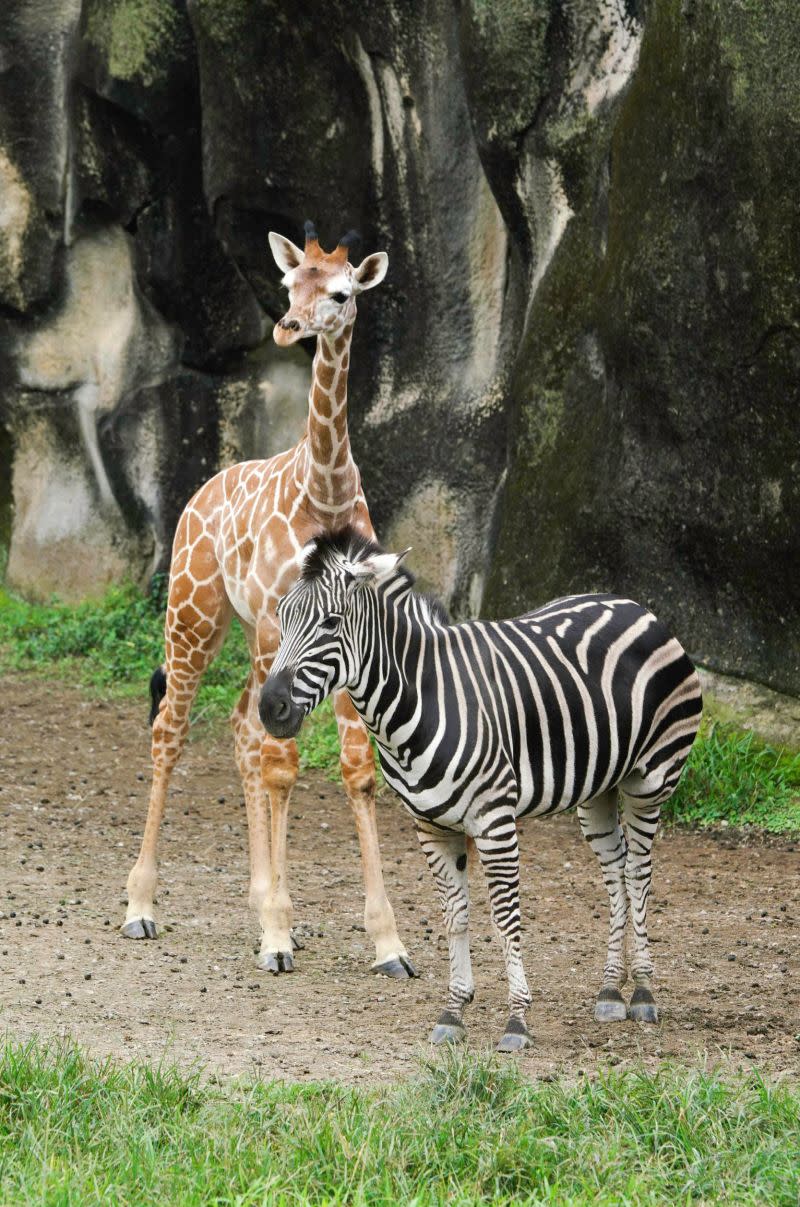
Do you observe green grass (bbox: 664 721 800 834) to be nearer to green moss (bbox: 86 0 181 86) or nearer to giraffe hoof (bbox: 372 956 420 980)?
giraffe hoof (bbox: 372 956 420 980)

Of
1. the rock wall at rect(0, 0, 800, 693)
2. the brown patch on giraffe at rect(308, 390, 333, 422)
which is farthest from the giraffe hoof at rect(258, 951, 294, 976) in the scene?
the rock wall at rect(0, 0, 800, 693)

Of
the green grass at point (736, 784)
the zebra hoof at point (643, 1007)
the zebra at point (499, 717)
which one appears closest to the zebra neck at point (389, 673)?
the zebra at point (499, 717)

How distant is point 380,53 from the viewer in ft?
34.8

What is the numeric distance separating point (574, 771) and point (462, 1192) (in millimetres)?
1833

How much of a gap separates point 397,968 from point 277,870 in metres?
0.66

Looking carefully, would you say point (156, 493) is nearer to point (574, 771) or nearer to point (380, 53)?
point (380, 53)

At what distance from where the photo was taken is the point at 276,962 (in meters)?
6.51

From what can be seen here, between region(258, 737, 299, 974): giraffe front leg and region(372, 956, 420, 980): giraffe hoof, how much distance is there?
0.36 meters

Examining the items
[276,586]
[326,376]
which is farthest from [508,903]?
[326,376]

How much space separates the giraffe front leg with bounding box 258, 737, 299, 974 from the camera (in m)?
6.54

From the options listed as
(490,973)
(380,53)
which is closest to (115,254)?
(380,53)

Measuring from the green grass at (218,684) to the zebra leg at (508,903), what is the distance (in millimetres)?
3325

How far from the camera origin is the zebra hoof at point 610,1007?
5590 mm

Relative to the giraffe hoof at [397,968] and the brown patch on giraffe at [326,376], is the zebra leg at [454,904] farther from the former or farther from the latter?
the brown patch on giraffe at [326,376]
